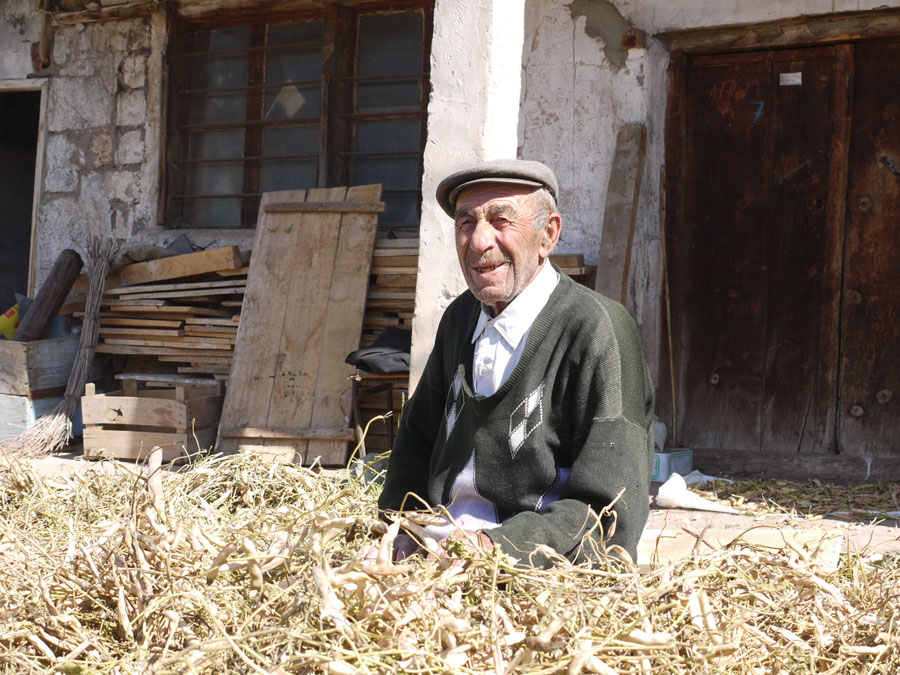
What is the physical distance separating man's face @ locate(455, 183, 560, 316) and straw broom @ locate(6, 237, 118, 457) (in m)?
3.92

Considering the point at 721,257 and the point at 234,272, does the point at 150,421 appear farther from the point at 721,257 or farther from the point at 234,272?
the point at 721,257

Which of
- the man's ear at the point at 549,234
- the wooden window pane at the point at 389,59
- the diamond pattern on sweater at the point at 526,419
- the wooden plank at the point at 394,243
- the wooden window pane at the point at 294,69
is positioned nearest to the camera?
the diamond pattern on sweater at the point at 526,419

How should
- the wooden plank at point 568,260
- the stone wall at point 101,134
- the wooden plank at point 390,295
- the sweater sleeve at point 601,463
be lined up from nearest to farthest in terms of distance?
the sweater sleeve at point 601,463, the wooden plank at point 568,260, the wooden plank at point 390,295, the stone wall at point 101,134

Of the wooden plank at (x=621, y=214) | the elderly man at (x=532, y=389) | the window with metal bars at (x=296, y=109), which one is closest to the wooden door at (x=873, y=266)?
the wooden plank at (x=621, y=214)

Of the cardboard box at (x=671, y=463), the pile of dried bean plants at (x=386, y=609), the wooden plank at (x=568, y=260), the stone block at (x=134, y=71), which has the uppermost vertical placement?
the stone block at (x=134, y=71)

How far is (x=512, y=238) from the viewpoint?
1976 millimetres

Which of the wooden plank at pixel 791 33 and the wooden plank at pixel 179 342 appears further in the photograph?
the wooden plank at pixel 179 342

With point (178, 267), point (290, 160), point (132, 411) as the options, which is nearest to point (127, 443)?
point (132, 411)

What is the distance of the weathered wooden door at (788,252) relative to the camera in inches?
181

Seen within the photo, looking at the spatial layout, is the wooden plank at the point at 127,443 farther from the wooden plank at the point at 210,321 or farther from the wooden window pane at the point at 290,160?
the wooden window pane at the point at 290,160

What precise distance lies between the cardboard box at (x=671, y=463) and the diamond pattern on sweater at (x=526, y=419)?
2656mm

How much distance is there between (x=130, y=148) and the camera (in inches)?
234

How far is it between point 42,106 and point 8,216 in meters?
3.06

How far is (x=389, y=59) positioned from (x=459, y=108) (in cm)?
251
